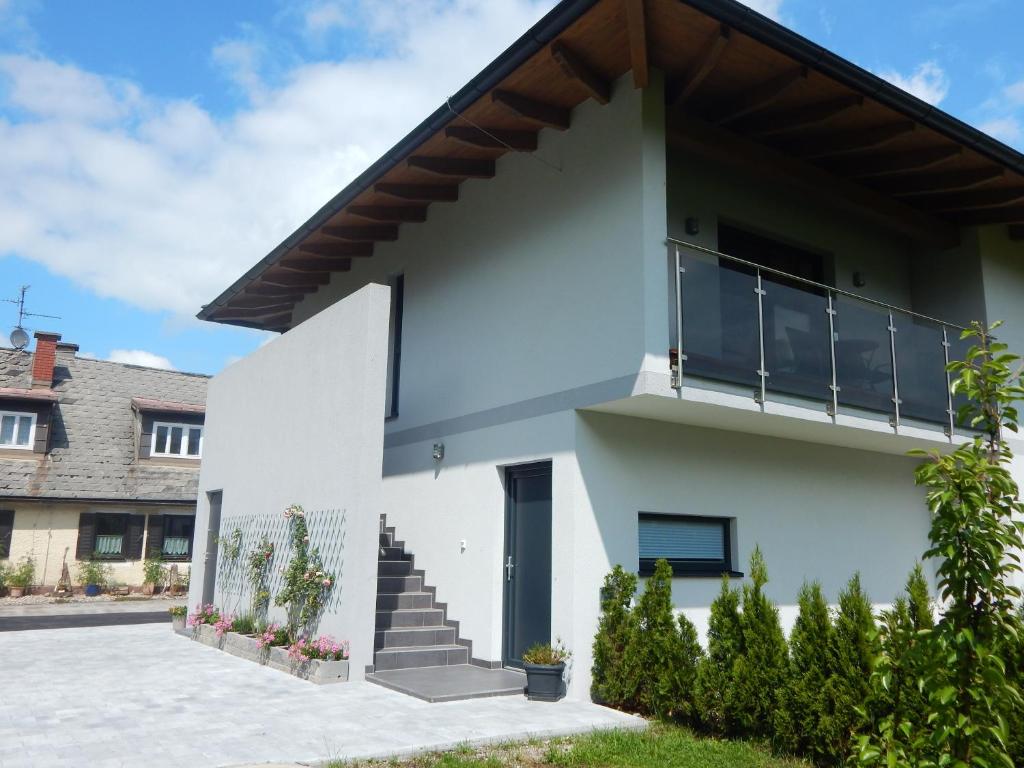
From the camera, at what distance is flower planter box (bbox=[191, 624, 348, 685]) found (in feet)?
27.6

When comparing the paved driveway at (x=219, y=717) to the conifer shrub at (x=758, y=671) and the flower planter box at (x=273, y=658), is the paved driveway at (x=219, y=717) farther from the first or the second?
the conifer shrub at (x=758, y=671)

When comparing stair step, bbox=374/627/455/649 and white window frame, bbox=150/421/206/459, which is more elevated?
white window frame, bbox=150/421/206/459

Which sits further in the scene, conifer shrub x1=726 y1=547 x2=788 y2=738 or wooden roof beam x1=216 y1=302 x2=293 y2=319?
wooden roof beam x1=216 y1=302 x2=293 y2=319

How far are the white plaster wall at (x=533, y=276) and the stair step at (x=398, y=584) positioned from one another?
6.82 ft

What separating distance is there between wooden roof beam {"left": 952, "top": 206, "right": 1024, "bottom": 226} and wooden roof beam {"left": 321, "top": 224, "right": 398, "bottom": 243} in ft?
26.3

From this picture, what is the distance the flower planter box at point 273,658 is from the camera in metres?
8.40

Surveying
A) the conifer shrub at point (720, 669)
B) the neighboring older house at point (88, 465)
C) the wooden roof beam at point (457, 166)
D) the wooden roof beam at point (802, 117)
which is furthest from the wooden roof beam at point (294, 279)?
the conifer shrub at point (720, 669)

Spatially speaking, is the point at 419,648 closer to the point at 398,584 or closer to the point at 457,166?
the point at 398,584

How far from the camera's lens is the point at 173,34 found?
32.4 feet

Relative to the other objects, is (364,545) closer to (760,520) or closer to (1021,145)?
(760,520)

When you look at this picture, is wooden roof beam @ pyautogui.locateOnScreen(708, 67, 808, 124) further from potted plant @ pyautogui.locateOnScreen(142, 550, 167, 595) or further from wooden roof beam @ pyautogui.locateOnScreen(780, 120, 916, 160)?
potted plant @ pyautogui.locateOnScreen(142, 550, 167, 595)

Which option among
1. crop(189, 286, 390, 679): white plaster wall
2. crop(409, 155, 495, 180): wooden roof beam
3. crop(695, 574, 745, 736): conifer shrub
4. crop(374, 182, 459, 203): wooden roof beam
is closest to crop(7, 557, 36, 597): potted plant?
crop(189, 286, 390, 679): white plaster wall

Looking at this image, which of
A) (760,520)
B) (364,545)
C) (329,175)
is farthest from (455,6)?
(329,175)

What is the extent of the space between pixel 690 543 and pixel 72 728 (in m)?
6.02
